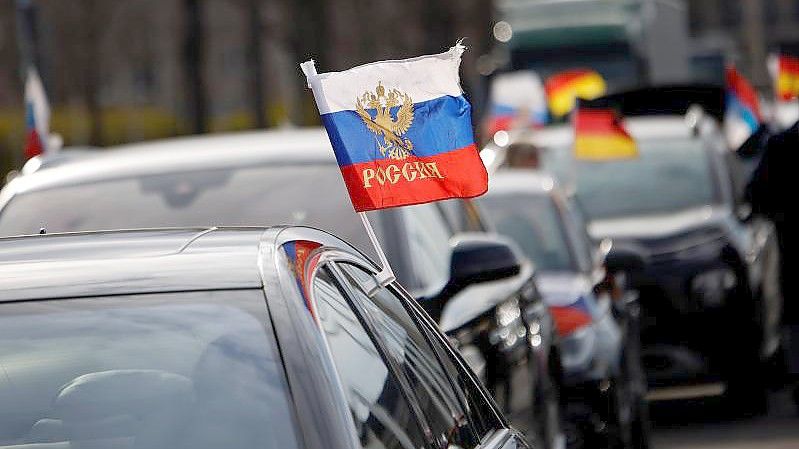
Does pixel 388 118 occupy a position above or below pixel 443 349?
above

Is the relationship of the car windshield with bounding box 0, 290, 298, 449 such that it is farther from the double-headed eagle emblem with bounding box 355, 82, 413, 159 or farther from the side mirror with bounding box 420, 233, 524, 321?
the side mirror with bounding box 420, 233, 524, 321

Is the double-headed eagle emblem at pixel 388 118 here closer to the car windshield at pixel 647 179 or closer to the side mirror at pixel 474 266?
the side mirror at pixel 474 266

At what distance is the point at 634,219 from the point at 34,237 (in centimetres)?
980

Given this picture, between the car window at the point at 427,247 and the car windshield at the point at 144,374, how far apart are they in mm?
3105

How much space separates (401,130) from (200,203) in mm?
1777

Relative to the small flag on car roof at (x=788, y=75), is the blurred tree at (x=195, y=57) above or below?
below

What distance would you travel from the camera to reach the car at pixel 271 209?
22.6 feet

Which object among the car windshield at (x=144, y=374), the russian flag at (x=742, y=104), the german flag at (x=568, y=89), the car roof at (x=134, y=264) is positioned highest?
the car roof at (x=134, y=264)

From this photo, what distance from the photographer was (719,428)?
41.1 feet

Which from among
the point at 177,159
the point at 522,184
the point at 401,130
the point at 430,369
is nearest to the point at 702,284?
the point at 522,184

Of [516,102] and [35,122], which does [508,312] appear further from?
[516,102]

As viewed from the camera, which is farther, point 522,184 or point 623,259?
point 522,184

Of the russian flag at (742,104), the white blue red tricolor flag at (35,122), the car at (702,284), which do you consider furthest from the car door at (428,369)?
the russian flag at (742,104)

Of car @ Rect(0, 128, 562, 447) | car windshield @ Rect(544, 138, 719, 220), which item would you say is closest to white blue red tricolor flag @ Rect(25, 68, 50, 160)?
car windshield @ Rect(544, 138, 719, 220)
